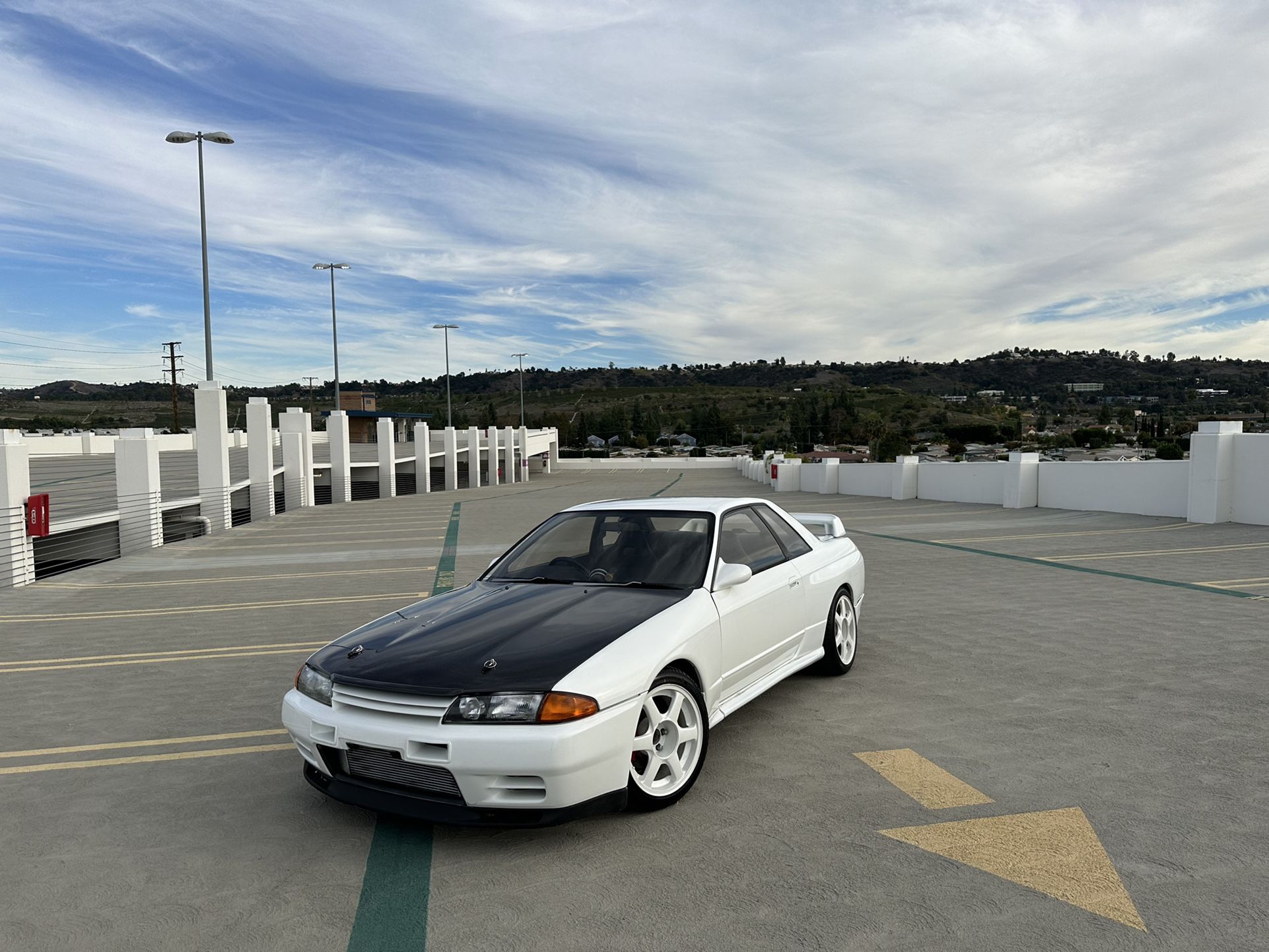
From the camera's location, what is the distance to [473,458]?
45094 mm

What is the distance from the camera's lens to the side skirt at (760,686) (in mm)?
4383

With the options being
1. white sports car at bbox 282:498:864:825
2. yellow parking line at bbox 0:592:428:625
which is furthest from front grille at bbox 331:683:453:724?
yellow parking line at bbox 0:592:428:625

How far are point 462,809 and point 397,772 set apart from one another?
1.06 feet

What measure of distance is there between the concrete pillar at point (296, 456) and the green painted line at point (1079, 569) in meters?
17.4

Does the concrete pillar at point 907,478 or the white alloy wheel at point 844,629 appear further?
the concrete pillar at point 907,478

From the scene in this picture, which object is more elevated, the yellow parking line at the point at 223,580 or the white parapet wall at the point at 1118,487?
the white parapet wall at the point at 1118,487

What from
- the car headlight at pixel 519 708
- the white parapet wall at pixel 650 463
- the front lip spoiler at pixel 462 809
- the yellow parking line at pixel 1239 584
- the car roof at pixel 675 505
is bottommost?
the white parapet wall at pixel 650 463

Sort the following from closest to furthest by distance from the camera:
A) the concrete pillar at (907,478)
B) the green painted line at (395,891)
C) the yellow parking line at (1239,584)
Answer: the green painted line at (395,891) < the yellow parking line at (1239,584) < the concrete pillar at (907,478)

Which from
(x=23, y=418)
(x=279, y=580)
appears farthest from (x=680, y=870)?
(x=23, y=418)

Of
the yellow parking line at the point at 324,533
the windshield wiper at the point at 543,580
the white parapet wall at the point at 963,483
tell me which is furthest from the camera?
the white parapet wall at the point at 963,483

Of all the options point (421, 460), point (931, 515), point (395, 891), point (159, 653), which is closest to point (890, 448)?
point (421, 460)

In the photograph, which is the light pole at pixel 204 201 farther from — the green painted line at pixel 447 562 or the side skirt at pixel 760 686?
the side skirt at pixel 760 686

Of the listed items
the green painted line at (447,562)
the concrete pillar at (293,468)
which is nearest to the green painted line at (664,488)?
the concrete pillar at (293,468)

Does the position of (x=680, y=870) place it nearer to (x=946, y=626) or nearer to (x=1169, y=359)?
(x=946, y=626)
